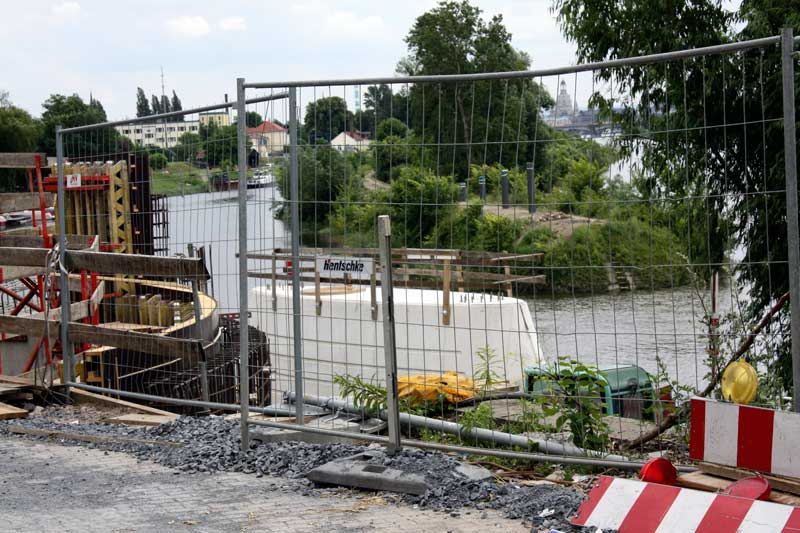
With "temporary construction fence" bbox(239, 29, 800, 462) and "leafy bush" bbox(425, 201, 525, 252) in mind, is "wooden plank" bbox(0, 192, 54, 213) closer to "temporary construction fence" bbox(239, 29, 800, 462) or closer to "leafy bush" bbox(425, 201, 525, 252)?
"temporary construction fence" bbox(239, 29, 800, 462)

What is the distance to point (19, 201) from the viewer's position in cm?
1414

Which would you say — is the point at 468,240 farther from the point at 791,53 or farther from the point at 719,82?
the point at 719,82

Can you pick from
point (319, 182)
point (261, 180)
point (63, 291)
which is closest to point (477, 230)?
point (319, 182)

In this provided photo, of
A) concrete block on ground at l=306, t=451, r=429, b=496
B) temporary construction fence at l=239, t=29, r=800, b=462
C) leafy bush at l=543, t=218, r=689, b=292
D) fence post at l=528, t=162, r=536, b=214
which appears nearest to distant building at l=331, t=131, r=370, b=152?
temporary construction fence at l=239, t=29, r=800, b=462

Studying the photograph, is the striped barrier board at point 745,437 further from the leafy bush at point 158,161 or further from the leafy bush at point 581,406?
the leafy bush at point 158,161

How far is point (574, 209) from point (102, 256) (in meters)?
5.29

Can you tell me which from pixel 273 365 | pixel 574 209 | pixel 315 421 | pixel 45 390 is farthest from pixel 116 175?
pixel 574 209

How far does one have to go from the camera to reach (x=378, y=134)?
664 centimetres

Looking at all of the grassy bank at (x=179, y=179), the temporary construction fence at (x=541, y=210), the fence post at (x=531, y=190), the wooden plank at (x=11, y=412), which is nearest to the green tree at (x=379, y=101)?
the temporary construction fence at (x=541, y=210)

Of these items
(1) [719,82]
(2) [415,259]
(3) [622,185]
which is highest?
(1) [719,82]

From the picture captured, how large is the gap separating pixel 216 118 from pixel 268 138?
1.04 meters

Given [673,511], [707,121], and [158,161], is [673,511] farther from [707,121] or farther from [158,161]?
[707,121]

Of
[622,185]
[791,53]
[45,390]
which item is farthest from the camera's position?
[45,390]

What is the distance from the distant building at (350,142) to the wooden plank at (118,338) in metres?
2.55
